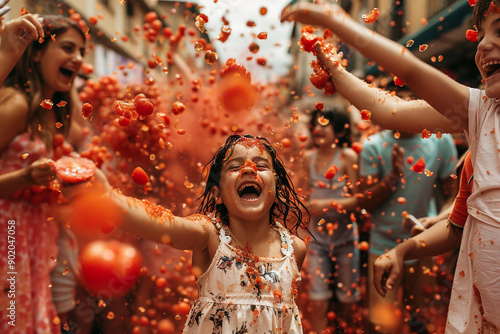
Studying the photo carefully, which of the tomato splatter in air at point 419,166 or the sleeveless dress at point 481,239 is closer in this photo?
the sleeveless dress at point 481,239

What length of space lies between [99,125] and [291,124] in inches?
29.9

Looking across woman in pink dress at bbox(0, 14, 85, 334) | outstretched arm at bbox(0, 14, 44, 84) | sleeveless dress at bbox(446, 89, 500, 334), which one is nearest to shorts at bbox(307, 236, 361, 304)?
sleeveless dress at bbox(446, 89, 500, 334)

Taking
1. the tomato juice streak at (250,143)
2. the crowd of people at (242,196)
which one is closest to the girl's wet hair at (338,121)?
the crowd of people at (242,196)

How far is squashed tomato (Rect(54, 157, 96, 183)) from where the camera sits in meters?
1.04

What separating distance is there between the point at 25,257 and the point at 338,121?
4.34 feet

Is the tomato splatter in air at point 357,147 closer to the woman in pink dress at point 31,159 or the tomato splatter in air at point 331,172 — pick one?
the tomato splatter in air at point 331,172

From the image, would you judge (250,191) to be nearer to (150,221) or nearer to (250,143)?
(250,143)

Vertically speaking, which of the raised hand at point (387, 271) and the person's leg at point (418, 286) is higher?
the raised hand at point (387, 271)

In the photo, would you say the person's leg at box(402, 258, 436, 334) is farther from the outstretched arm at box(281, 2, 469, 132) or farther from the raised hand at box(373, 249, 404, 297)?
the outstretched arm at box(281, 2, 469, 132)

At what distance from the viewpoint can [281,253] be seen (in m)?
1.11

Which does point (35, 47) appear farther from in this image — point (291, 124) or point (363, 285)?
point (363, 285)

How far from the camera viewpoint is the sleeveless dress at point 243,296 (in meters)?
1.00

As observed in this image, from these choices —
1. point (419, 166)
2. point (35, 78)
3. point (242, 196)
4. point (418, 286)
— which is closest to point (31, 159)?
point (35, 78)

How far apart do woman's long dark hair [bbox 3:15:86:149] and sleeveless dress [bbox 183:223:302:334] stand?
2.26ft
